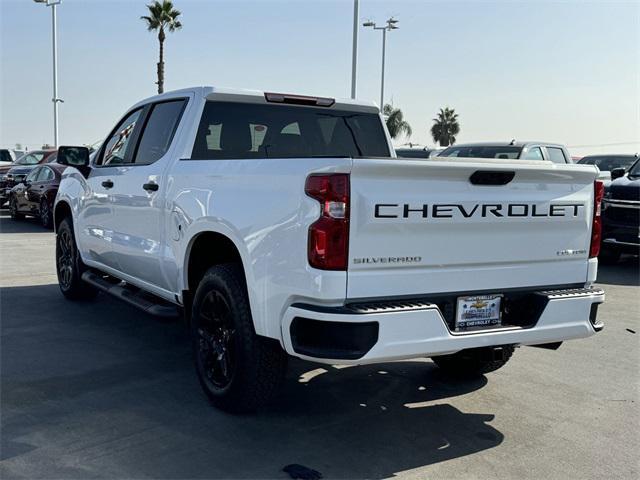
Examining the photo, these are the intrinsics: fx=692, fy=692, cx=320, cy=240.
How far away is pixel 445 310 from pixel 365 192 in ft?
2.78

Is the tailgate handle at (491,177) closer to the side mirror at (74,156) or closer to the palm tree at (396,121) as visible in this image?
the side mirror at (74,156)

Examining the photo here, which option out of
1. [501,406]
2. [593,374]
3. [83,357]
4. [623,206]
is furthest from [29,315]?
[623,206]

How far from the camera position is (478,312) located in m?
3.89

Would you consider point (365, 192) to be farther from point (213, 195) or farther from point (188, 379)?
point (188, 379)

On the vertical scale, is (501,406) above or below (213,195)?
below

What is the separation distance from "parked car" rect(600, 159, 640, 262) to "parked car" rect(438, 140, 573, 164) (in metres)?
1.57

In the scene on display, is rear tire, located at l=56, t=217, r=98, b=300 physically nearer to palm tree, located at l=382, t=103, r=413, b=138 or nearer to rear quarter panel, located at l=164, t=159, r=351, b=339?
rear quarter panel, located at l=164, t=159, r=351, b=339

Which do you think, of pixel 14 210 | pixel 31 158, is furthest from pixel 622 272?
pixel 31 158

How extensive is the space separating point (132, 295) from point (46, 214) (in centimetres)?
1095

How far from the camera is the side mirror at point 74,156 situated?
21.9 feet

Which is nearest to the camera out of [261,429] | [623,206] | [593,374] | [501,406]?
[261,429]

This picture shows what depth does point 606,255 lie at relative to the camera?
37.6 feet

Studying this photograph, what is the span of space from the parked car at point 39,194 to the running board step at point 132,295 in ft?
30.7

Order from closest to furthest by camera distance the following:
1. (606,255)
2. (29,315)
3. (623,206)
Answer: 1. (29,315)
2. (623,206)
3. (606,255)
